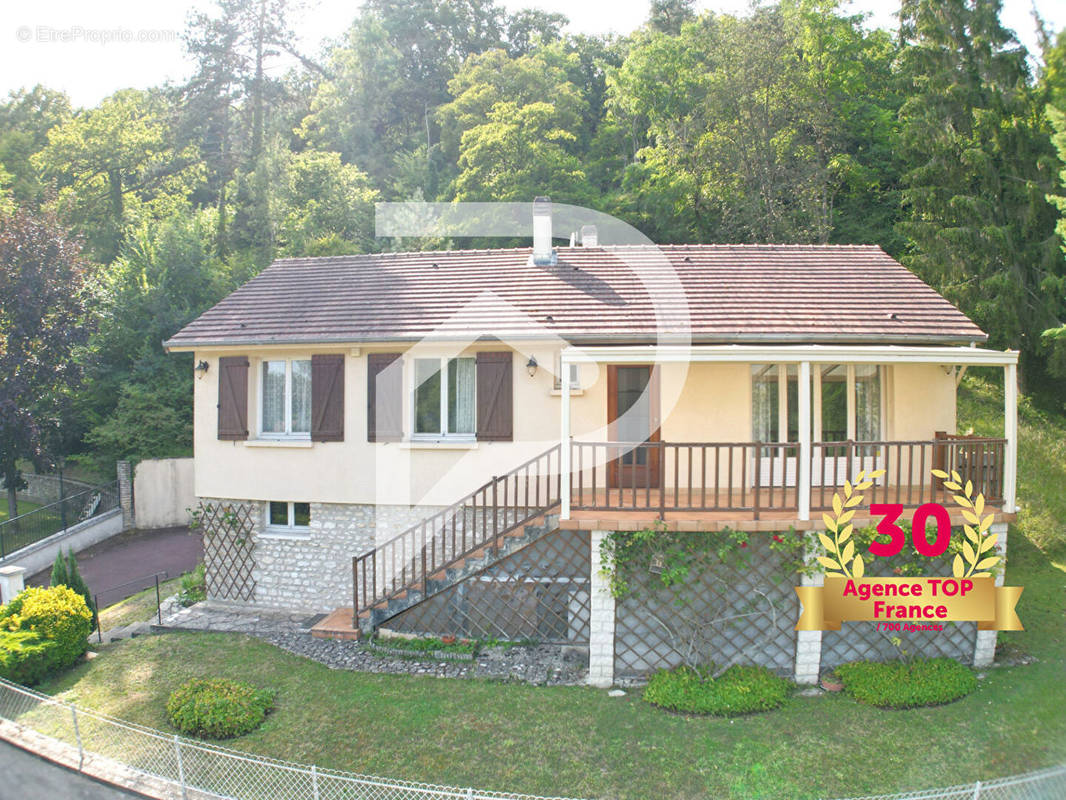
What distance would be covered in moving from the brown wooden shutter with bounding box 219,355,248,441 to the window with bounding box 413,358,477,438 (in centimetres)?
320

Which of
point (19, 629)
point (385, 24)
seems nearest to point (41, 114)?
point (385, 24)

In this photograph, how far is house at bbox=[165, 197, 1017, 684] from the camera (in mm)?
9656

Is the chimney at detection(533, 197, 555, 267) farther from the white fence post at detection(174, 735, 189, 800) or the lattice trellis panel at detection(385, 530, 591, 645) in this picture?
the white fence post at detection(174, 735, 189, 800)

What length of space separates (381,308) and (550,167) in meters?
17.9

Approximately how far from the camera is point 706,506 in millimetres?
9742

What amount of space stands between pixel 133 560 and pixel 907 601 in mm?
17375

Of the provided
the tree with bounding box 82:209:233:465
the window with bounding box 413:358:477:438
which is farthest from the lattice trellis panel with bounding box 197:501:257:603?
the tree with bounding box 82:209:233:465

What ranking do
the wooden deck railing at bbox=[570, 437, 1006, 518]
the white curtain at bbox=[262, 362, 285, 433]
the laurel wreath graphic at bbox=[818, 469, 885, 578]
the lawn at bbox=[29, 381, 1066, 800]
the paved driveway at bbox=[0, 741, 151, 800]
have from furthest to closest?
the white curtain at bbox=[262, 362, 285, 433] → the wooden deck railing at bbox=[570, 437, 1006, 518] → the laurel wreath graphic at bbox=[818, 469, 885, 578] → the paved driveway at bbox=[0, 741, 151, 800] → the lawn at bbox=[29, 381, 1066, 800]

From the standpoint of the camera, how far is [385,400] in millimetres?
11906

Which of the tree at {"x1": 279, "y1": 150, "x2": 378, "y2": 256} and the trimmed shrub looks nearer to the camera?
the trimmed shrub

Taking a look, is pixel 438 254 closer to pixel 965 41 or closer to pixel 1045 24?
pixel 1045 24

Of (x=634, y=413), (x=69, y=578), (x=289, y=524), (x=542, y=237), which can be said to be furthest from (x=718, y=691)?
(x=69, y=578)

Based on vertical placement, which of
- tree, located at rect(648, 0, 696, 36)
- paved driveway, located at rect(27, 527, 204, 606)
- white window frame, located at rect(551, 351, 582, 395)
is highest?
tree, located at rect(648, 0, 696, 36)

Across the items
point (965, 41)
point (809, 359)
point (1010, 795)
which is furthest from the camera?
point (965, 41)
